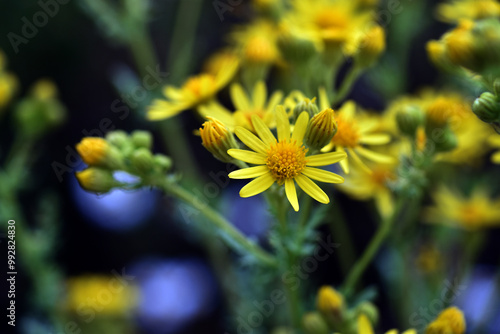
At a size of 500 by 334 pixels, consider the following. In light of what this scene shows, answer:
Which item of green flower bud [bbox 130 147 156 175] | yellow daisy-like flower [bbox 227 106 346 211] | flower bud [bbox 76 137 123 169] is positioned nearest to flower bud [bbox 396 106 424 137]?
yellow daisy-like flower [bbox 227 106 346 211]

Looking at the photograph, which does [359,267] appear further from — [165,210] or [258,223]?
[165,210]

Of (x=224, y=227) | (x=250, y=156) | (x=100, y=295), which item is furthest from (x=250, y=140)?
(x=100, y=295)

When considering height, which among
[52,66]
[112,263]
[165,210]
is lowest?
[112,263]

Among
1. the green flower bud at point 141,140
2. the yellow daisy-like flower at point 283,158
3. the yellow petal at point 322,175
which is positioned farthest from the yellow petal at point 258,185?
the green flower bud at point 141,140

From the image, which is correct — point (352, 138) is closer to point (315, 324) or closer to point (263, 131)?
point (263, 131)

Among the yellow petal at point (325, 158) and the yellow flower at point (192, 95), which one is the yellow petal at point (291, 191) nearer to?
the yellow petal at point (325, 158)

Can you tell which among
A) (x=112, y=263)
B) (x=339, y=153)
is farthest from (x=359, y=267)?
(x=112, y=263)

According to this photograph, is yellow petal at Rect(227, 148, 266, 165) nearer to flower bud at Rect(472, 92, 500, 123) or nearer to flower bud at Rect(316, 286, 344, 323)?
flower bud at Rect(316, 286, 344, 323)

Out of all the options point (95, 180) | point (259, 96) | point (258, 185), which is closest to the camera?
point (258, 185)
